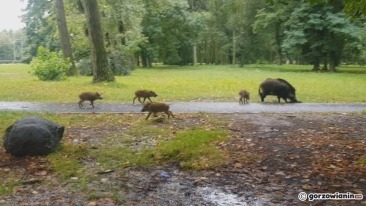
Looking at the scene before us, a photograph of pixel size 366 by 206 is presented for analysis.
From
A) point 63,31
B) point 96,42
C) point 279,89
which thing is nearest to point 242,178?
point 279,89

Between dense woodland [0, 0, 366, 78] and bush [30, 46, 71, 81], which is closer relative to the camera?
bush [30, 46, 71, 81]

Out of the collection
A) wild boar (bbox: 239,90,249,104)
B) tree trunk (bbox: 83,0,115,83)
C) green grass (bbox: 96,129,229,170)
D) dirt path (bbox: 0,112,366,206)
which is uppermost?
tree trunk (bbox: 83,0,115,83)

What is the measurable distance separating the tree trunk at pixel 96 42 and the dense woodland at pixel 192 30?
0.05 metres

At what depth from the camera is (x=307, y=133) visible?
934 cm

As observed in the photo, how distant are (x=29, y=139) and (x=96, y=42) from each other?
1440cm

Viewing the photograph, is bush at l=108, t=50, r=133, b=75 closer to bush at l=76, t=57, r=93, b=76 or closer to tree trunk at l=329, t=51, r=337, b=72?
bush at l=76, t=57, r=93, b=76

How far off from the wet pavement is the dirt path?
3.70m

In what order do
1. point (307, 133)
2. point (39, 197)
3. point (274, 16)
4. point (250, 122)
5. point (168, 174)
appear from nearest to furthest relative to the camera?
point (39, 197) → point (168, 174) → point (307, 133) → point (250, 122) → point (274, 16)

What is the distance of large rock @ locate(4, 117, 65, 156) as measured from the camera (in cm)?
726

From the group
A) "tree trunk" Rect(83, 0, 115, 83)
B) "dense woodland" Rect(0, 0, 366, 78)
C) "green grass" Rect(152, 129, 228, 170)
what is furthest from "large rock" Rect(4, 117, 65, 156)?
"tree trunk" Rect(83, 0, 115, 83)

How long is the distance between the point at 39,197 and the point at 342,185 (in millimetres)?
4302

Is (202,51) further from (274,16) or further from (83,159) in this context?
(83,159)

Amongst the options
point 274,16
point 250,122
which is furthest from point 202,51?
point 250,122

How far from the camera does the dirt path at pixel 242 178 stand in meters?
5.50
